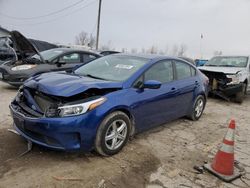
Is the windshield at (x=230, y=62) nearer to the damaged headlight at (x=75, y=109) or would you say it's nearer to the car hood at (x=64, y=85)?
the car hood at (x=64, y=85)

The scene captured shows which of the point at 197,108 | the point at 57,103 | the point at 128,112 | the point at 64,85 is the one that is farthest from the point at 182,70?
the point at 57,103

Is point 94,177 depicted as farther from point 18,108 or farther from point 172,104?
point 172,104

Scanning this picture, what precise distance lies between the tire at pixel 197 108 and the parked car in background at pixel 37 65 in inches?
142

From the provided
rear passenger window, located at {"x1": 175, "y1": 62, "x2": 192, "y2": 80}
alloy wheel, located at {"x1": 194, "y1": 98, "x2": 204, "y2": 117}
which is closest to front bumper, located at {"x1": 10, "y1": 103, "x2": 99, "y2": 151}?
rear passenger window, located at {"x1": 175, "y1": 62, "x2": 192, "y2": 80}

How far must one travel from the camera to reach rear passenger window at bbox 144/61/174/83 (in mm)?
4555

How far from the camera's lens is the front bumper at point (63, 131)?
332cm

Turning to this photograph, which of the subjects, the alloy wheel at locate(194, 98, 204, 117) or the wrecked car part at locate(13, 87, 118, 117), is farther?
the alloy wheel at locate(194, 98, 204, 117)

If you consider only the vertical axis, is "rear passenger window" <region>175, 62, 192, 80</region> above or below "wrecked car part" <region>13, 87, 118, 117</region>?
above

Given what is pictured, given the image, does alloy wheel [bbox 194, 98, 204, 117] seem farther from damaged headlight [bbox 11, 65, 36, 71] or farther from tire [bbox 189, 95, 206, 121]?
damaged headlight [bbox 11, 65, 36, 71]

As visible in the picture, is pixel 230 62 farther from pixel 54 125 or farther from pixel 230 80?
pixel 54 125

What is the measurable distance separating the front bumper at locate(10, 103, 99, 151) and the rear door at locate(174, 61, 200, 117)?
2299mm

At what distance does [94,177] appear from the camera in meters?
3.25

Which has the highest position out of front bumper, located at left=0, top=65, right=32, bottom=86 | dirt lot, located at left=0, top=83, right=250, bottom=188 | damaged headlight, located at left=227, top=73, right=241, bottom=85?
damaged headlight, located at left=227, top=73, right=241, bottom=85

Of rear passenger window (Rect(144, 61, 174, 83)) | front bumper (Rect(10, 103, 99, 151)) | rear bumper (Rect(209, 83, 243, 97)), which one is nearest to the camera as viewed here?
front bumper (Rect(10, 103, 99, 151))
